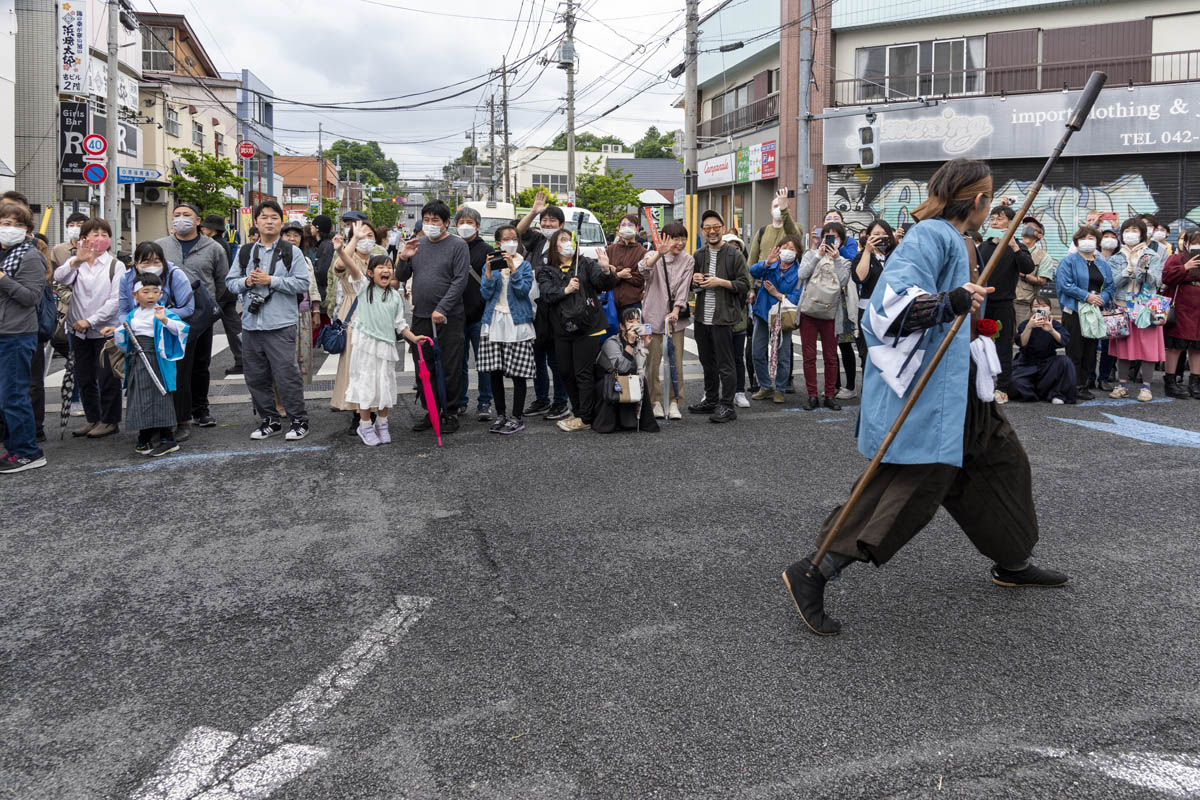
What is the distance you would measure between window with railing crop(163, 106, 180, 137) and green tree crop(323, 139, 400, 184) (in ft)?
316

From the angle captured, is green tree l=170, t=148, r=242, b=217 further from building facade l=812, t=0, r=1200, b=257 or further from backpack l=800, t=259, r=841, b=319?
backpack l=800, t=259, r=841, b=319

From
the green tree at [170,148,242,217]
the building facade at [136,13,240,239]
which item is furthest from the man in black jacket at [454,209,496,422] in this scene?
the green tree at [170,148,242,217]

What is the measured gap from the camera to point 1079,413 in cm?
903

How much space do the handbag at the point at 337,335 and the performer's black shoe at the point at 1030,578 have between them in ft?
18.3

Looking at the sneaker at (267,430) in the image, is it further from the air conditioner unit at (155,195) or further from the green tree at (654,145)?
the green tree at (654,145)

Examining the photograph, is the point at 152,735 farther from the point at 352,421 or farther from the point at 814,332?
the point at 814,332

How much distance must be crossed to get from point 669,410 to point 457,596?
4.93 meters

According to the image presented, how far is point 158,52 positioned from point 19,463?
46.4 meters

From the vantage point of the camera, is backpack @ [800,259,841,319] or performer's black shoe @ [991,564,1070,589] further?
backpack @ [800,259,841,319]

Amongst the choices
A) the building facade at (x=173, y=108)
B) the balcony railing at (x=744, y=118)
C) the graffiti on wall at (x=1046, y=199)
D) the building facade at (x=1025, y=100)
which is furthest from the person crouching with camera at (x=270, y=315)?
the building facade at (x=173, y=108)

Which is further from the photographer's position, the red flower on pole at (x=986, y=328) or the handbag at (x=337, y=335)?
the handbag at (x=337, y=335)

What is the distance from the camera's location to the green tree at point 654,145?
9712 cm

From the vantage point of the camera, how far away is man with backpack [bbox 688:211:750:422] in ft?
29.0

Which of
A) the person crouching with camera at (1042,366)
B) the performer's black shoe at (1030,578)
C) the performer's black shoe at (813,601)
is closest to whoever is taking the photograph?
the performer's black shoe at (813,601)
